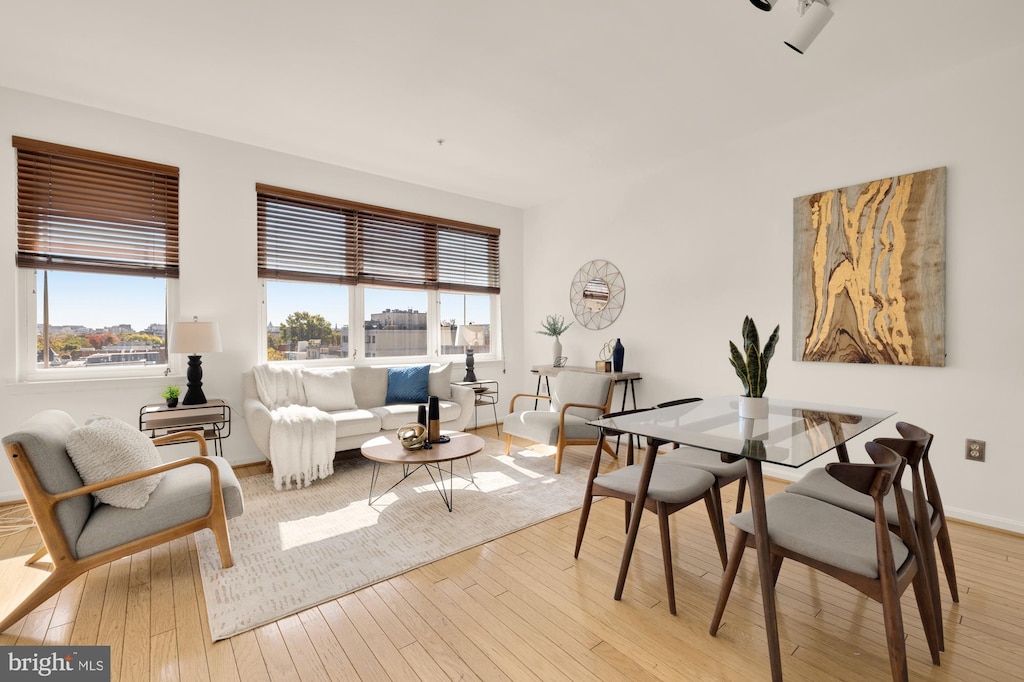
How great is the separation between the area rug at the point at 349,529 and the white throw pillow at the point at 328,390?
0.56m

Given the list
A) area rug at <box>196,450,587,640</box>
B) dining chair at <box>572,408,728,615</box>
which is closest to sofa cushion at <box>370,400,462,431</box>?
area rug at <box>196,450,587,640</box>

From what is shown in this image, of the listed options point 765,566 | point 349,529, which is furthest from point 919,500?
point 349,529

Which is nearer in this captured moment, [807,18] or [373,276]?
[807,18]

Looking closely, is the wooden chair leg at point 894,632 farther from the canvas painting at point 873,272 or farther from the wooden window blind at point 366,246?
the wooden window blind at point 366,246

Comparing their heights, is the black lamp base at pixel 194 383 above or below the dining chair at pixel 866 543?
above

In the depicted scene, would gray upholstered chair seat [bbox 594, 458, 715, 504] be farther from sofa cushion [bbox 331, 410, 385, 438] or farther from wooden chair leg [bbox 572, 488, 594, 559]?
sofa cushion [bbox 331, 410, 385, 438]

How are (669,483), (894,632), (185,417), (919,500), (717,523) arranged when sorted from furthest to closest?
(185,417), (717,523), (669,483), (919,500), (894,632)

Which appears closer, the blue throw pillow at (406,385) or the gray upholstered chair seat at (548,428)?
the gray upholstered chair seat at (548,428)

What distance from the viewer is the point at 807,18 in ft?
7.30

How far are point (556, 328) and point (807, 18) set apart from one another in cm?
354

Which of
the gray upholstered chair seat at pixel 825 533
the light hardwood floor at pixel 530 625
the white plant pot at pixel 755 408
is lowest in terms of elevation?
the light hardwood floor at pixel 530 625

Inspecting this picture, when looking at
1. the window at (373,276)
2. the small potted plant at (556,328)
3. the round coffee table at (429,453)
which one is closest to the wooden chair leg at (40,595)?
the round coffee table at (429,453)

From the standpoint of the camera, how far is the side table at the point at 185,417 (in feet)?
10.8

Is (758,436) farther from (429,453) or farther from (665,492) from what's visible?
(429,453)
